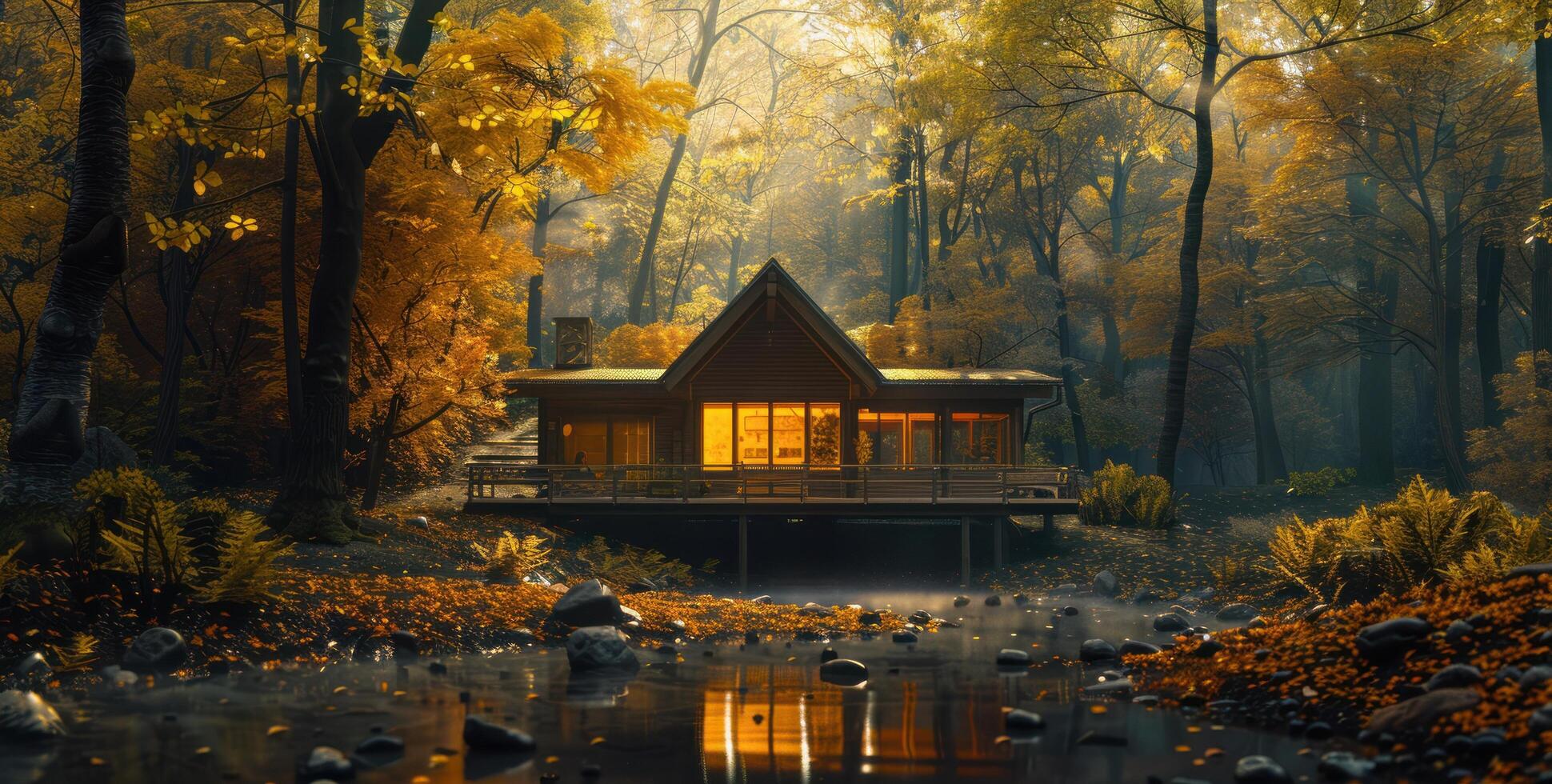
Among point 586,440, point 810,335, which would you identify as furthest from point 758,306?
point 586,440

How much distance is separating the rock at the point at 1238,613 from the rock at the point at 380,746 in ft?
41.3

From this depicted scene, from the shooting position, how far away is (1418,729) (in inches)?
302

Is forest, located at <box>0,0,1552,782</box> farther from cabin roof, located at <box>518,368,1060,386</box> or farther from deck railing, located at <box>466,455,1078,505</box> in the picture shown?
cabin roof, located at <box>518,368,1060,386</box>

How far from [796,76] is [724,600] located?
2997 centimetres

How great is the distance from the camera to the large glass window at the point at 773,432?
28.5 meters

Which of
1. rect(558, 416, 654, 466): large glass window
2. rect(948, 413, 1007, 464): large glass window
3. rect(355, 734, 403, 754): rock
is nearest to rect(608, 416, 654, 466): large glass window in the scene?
rect(558, 416, 654, 466): large glass window

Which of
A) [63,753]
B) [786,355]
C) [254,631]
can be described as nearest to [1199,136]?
[786,355]

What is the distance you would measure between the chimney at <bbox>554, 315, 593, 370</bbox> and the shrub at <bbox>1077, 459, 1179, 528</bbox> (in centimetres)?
1359

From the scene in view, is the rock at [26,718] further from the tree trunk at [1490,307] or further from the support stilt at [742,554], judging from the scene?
the tree trunk at [1490,307]

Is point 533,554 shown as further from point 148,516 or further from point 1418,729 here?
point 1418,729

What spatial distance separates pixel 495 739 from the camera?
8.24 m

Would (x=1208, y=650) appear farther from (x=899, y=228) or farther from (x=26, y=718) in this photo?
(x=899, y=228)

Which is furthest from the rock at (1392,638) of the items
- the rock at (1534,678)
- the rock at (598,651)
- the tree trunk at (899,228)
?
the tree trunk at (899,228)

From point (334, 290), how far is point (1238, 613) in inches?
587
